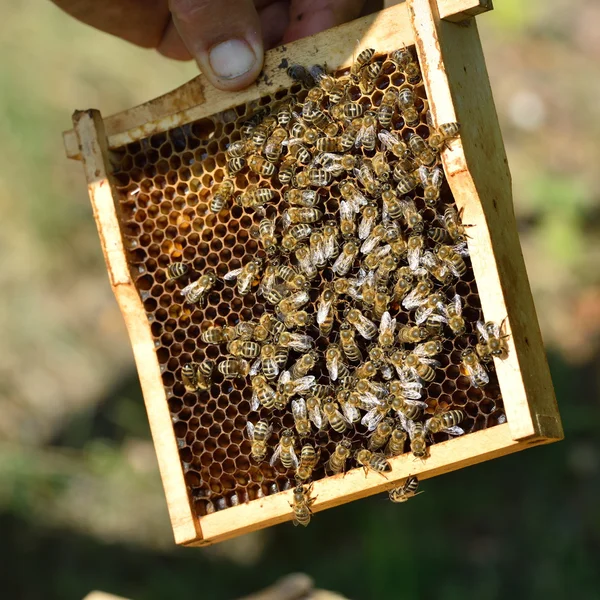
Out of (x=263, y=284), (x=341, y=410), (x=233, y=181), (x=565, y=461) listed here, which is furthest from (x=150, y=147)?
(x=565, y=461)

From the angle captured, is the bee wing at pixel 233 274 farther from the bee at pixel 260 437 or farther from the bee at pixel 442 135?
the bee at pixel 442 135

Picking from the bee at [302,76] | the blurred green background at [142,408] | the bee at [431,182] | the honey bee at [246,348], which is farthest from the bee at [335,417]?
the blurred green background at [142,408]

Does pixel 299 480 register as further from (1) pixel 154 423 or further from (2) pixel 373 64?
(2) pixel 373 64

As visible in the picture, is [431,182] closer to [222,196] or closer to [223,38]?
[222,196]

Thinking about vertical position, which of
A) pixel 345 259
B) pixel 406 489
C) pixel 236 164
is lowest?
pixel 406 489

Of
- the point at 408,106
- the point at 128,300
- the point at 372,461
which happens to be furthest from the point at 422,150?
the point at 128,300

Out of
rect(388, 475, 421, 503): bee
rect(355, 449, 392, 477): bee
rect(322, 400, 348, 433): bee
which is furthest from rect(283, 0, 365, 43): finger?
rect(388, 475, 421, 503): bee

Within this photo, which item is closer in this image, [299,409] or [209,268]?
[299,409]
